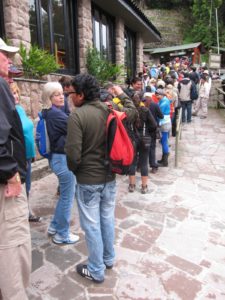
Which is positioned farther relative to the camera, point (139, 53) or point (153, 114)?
point (139, 53)

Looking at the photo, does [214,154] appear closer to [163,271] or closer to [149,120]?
[149,120]

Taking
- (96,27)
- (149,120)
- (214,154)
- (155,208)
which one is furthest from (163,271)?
(96,27)

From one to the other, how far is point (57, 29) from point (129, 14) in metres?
3.60

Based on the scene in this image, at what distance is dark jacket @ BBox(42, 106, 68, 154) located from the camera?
3004 millimetres

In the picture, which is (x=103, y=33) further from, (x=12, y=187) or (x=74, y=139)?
(x=12, y=187)

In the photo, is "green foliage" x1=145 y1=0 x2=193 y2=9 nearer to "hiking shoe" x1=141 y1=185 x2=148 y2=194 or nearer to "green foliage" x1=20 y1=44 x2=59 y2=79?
"green foliage" x1=20 y1=44 x2=59 y2=79

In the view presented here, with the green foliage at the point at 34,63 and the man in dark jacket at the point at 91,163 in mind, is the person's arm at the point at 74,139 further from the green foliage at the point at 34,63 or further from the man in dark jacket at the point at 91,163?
the green foliage at the point at 34,63

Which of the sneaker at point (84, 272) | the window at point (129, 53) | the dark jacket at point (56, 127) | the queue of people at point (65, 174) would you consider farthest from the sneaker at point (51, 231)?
the window at point (129, 53)

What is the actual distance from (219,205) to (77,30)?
606 cm

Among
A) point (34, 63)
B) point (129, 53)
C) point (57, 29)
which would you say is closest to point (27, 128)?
point (34, 63)

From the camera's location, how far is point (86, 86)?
7.88 feet

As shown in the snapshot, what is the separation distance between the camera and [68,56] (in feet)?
25.9

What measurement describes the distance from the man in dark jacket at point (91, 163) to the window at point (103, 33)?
23.8 ft

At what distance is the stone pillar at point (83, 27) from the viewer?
308 inches
